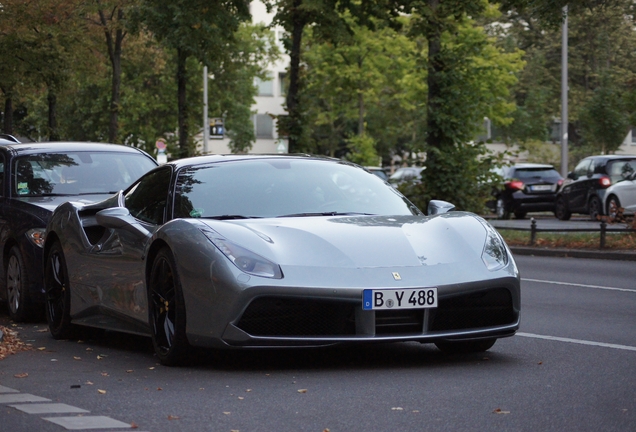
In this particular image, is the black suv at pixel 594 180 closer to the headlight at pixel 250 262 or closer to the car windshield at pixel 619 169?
the car windshield at pixel 619 169

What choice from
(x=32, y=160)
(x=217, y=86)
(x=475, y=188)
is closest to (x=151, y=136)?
(x=217, y=86)

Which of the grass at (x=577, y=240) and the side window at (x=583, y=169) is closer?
the grass at (x=577, y=240)

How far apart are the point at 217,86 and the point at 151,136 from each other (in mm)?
5049

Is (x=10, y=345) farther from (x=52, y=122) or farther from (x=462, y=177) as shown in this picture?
(x=52, y=122)

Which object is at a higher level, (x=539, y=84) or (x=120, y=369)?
(x=539, y=84)

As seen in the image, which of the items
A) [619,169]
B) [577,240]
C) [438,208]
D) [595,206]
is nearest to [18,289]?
[438,208]

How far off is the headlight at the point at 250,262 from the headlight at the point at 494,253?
4.28ft

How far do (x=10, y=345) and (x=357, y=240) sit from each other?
299cm

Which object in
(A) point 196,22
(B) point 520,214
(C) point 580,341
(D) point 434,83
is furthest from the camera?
(B) point 520,214

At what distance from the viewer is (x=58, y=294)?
31.5 feet

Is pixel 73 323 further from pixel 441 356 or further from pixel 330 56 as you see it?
pixel 330 56

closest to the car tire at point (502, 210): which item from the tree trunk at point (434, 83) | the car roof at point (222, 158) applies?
the tree trunk at point (434, 83)

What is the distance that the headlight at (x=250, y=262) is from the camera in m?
6.99

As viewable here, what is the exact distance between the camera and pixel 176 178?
8.31m
